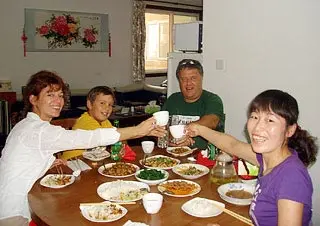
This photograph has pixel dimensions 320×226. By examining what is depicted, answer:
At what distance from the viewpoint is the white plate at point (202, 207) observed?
59.9 inches

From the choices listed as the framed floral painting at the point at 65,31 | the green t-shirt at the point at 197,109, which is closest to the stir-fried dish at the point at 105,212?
the green t-shirt at the point at 197,109

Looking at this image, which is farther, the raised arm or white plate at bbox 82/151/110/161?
white plate at bbox 82/151/110/161

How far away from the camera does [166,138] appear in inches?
103

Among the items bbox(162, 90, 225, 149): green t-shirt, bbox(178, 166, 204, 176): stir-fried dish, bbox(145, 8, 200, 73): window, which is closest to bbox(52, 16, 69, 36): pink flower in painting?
bbox(145, 8, 200, 73): window

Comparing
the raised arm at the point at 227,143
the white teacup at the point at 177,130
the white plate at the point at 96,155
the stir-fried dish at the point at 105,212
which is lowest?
the stir-fried dish at the point at 105,212

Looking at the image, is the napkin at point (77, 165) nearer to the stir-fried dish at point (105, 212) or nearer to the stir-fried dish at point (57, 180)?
the stir-fried dish at point (57, 180)

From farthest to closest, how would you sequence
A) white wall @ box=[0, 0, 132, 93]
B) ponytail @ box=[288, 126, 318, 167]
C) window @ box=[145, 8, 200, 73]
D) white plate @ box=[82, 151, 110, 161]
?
window @ box=[145, 8, 200, 73] < white wall @ box=[0, 0, 132, 93] < white plate @ box=[82, 151, 110, 161] < ponytail @ box=[288, 126, 318, 167]

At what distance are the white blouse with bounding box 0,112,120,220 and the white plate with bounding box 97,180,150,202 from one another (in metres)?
0.27

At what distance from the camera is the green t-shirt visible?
291cm

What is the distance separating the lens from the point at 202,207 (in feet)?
5.14

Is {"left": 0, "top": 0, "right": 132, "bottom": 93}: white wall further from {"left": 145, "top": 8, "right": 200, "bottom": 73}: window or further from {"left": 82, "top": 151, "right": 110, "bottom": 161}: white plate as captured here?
{"left": 82, "top": 151, "right": 110, "bottom": 161}: white plate

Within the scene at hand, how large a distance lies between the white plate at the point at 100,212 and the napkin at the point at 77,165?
58 centimetres

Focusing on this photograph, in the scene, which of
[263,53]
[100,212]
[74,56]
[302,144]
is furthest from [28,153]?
[74,56]

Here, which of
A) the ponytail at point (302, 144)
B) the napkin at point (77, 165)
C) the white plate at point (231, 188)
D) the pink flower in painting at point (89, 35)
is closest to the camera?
the ponytail at point (302, 144)
